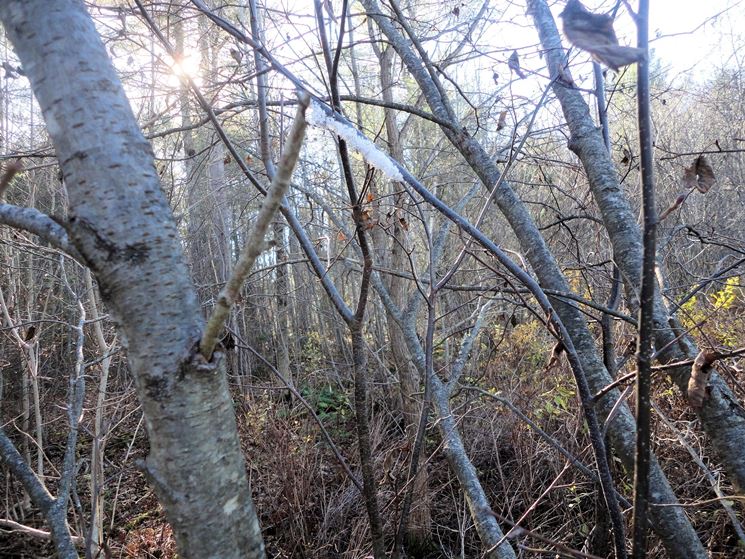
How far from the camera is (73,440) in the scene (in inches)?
66.4

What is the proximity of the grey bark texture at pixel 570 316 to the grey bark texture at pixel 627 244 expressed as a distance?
0.32ft

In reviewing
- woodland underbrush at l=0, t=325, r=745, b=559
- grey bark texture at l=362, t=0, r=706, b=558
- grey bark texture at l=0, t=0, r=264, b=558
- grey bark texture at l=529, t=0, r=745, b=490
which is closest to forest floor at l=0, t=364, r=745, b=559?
woodland underbrush at l=0, t=325, r=745, b=559

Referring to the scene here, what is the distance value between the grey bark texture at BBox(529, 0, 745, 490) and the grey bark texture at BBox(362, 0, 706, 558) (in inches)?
3.8

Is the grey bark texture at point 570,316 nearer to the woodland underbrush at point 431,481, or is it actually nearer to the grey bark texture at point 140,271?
the grey bark texture at point 140,271

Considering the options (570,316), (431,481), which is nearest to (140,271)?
(570,316)

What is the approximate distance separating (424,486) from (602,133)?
9.39 feet

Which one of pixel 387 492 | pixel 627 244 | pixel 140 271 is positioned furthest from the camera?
pixel 387 492

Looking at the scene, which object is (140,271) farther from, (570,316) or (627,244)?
(627,244)

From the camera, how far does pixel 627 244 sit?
1.53 meters

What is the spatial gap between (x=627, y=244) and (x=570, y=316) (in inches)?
11.6

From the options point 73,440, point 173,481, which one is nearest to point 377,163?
point 173,481

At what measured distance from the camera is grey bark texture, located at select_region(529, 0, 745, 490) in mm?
1296

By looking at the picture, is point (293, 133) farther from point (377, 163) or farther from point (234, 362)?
point (234, 362)

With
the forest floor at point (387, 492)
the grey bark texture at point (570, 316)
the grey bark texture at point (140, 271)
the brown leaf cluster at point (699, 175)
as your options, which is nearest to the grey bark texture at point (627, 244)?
the grey bark texture at point (570, 316)
